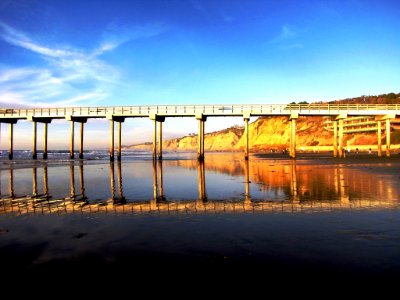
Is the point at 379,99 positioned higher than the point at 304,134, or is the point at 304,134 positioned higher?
the point at 379,99

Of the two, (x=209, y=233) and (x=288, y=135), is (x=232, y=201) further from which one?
(x=288, y=135)

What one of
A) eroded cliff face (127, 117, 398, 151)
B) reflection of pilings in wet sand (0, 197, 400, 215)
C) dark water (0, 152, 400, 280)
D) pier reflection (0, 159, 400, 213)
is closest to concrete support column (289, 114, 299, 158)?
pier reflection (0, 159, 400, 213)

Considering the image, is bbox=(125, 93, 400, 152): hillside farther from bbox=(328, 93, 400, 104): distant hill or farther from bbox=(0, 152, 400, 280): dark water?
bbox=(0, 152, 400, 280): dark water

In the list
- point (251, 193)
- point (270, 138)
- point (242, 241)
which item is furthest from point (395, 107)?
point (270, 138)

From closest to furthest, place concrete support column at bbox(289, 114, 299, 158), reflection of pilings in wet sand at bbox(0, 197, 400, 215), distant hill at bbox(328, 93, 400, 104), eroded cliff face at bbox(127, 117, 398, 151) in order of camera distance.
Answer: reflection of pilings in wet sand at bbox(0, 197, 400, 215)
concrete support column at bbox(289, 114, 299, 158)
eroded cliff face at bbox(127, 117, 398, 151)
distant hill at bbox(328, 93, 400, 104)

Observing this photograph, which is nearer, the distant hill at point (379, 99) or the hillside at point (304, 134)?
the hillside at point (304, 134)

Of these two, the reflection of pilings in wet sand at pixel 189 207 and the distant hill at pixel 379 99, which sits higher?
the distant hill at pixel 379 99

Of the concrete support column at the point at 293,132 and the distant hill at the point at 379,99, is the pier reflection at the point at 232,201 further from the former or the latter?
the distant hill at the point at 379,99

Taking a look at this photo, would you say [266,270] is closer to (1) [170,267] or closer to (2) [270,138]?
(1) [170,267]

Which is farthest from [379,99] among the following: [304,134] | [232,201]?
[232,201]

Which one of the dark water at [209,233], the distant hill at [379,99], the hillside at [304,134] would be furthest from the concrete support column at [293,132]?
the distant hill at [379,99]

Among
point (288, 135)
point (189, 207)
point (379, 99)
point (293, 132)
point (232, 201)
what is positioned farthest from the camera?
point (288, 135)

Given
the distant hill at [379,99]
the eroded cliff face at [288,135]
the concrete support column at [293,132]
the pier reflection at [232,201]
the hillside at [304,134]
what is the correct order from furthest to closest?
the distant hill at [379,99], the eroded cliff face at [288,135], the hillside at [304,134], the concrete support column at [293,132], the pier reflection at [232,201]

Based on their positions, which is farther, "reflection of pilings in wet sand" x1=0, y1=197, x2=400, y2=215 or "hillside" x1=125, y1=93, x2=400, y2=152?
"hillside" x1=125, y1=93, x2=400, y2=152
